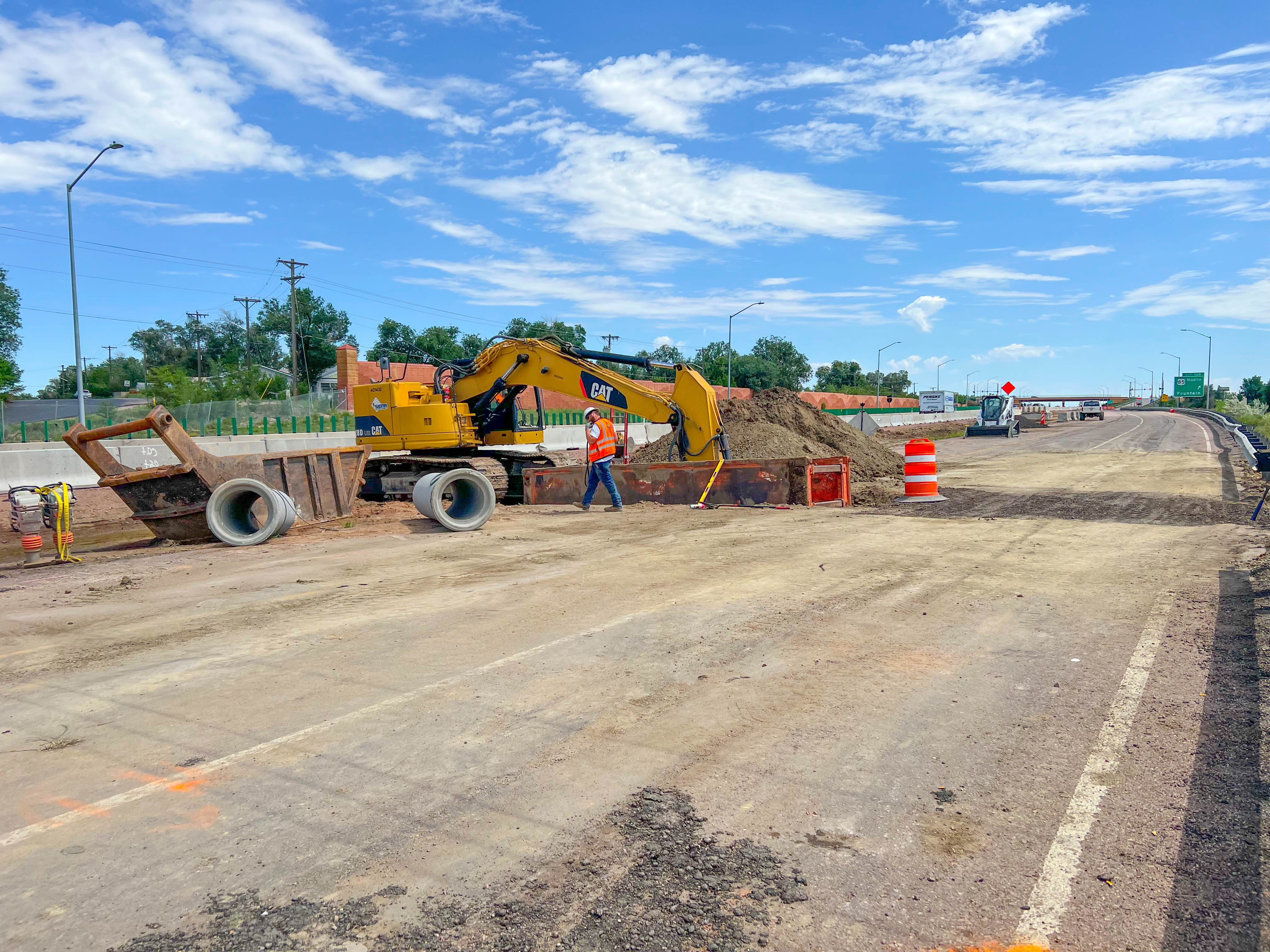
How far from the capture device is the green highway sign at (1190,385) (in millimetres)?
116250

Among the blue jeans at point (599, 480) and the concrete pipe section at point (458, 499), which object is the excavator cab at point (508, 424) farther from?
the concrete pipe section at point (458, 499)


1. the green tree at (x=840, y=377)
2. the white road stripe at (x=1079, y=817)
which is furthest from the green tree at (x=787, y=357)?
the white road stripe at (x=1079, y=817)

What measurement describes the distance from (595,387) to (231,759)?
42.0ft

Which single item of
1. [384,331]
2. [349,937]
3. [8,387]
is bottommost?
[349,937]

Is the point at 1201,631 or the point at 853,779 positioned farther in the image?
the point at 1201,631

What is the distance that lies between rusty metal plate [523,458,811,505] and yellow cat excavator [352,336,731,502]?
19.1 inches

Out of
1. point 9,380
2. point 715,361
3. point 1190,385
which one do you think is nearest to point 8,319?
point 9,380

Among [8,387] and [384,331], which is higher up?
[384,331]

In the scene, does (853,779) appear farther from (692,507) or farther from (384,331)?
(384,331)

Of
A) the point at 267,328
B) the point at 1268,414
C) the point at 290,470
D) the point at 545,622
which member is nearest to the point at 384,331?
the point at 267,328

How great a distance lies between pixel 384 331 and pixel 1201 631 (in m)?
92.9

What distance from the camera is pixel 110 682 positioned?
19.3ft

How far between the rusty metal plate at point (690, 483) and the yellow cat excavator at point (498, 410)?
484 mm

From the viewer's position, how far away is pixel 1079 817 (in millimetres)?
3793
